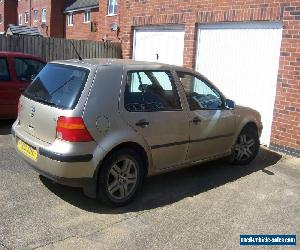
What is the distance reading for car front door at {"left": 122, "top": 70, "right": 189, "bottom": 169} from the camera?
4.89 m

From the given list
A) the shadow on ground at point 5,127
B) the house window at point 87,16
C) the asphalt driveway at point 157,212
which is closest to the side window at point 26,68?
the shadow on ground at point 5,127

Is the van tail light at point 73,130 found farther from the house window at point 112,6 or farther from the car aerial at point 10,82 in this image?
the house window at point 112,6

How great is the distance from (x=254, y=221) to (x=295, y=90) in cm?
378

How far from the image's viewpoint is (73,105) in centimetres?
442

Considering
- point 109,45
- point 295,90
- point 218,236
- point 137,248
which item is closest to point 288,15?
point 295,90

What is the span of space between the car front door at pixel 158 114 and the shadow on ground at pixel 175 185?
403 millimetres

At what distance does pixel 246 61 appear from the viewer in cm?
871

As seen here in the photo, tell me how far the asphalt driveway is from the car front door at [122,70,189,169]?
57cm

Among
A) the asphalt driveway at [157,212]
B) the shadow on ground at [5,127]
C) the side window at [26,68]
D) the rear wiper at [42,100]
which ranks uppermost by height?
the side window at [26,68]

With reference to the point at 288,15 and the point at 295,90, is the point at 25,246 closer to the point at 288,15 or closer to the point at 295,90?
the point at 295,90

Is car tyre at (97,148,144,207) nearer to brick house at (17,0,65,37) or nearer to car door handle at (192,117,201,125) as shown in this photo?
car door handle at (192,117,201,125)

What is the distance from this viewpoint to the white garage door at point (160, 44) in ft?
35.2

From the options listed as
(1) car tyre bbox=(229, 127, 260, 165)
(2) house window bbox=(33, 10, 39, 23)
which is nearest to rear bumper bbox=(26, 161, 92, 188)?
(1) car tyre bbox=(229, 127, 260, 165)

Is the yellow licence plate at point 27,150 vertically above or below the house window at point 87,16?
below
